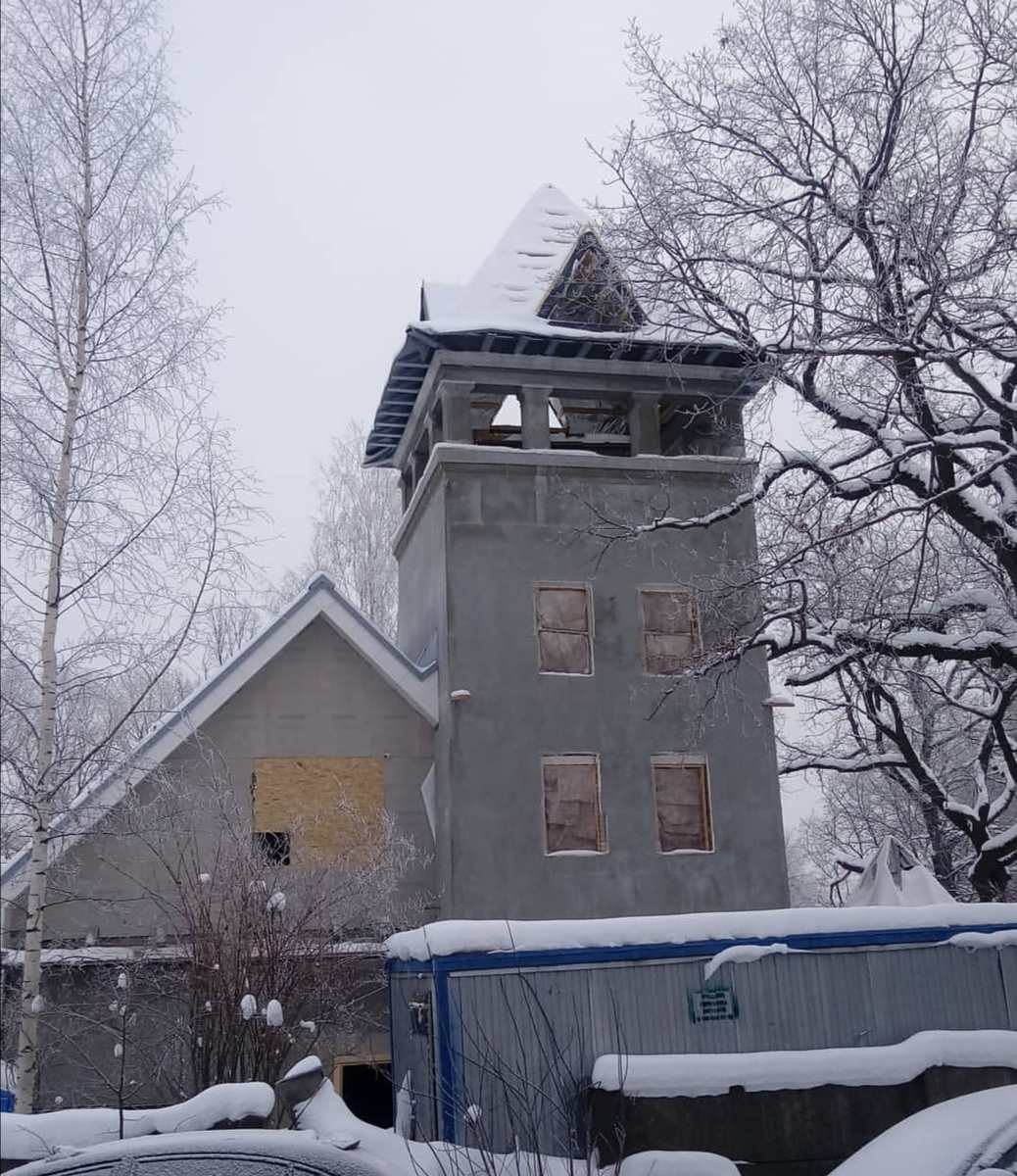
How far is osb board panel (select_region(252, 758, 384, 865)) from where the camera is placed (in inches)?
630

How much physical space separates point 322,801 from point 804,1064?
8774 millimetres

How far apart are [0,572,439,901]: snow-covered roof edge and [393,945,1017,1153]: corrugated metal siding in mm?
6458

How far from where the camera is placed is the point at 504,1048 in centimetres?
894

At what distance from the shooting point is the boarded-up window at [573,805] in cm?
1623

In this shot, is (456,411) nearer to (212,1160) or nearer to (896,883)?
(896,883)

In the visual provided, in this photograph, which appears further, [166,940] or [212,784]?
[212,784]

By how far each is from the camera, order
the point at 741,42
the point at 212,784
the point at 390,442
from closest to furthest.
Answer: the point at 741,42 → the point at 212,784 → the point at 390,442

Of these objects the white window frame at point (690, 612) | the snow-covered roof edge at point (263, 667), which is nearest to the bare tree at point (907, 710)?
the white window frame at point (690, 612)

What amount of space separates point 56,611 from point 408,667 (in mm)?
5731

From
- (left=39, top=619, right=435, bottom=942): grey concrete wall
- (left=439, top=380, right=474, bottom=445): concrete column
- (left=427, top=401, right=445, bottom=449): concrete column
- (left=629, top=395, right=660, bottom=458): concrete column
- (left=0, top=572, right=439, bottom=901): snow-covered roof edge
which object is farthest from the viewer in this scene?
(left=427, top=401, right=445, bottom=449): concrete column

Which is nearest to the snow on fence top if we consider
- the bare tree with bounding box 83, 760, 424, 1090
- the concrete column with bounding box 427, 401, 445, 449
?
the bare tree with bounding box 83, 760, 424, 1090

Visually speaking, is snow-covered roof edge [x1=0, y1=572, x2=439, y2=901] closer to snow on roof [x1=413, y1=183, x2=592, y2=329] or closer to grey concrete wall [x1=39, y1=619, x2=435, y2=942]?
grey concrete wall [x1=39, y1=619, x2=435, y2=942]

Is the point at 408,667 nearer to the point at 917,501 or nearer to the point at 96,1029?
the point at 96,1029

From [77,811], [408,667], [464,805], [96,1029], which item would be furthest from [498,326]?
[96,1029]
